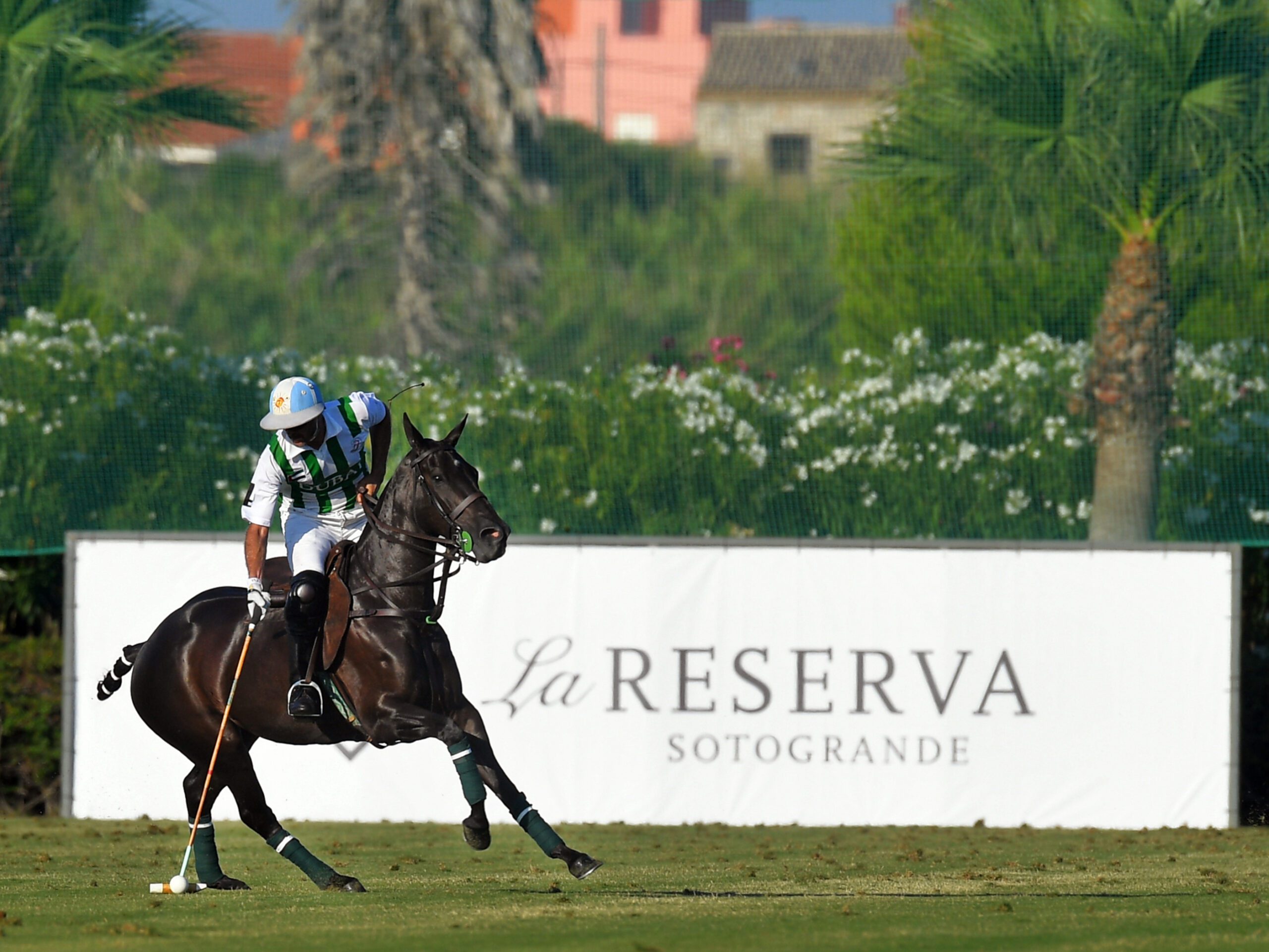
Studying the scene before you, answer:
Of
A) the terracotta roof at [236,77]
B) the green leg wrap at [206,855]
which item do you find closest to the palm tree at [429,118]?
the terracotta roof at [236,77]

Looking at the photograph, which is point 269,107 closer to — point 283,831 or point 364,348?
point 364,348

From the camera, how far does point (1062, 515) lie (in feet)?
60.7

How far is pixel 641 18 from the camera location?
148ft

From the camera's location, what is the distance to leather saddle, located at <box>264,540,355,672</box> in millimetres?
10617

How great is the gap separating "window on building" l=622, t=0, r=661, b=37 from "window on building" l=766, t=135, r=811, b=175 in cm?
389

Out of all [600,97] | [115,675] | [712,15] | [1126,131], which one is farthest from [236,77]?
[712,15]

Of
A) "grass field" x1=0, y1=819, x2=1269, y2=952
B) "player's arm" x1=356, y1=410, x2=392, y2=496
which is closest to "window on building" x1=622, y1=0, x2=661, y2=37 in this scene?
"grass field" x1=0, y1=819, x2=1269, y2=952

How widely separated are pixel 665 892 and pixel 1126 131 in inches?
442

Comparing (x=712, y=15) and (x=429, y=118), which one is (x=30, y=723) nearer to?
(x=429, y=118)

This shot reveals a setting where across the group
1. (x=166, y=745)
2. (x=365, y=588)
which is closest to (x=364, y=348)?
(x=166, y=745)

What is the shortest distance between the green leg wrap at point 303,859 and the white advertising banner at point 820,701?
521 centimetres

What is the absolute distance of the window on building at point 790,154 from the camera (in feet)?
116

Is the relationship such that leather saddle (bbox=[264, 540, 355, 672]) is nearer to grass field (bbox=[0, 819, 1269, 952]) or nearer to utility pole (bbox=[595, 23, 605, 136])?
grass field (bbox=[0, 819, 1269, 952])

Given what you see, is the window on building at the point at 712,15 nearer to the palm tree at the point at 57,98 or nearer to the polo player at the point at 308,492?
the palm tree at the point at 57,98
